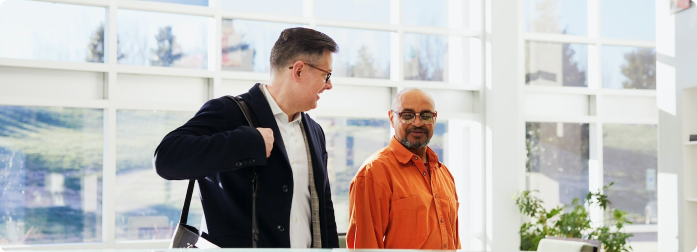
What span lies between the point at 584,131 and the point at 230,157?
6912mm

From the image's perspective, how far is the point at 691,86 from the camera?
19.1ft

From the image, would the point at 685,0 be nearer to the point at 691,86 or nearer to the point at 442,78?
the point at 691,86

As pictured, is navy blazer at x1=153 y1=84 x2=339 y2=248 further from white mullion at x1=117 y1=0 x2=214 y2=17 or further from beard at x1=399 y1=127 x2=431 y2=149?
white mullion at x1=117 y1=0 x2=214 y2=17

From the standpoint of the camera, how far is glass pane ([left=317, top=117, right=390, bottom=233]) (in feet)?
22.4

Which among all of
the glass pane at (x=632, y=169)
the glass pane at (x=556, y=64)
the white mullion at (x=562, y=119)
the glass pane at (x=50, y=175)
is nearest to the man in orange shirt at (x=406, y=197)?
the glass pane at (x=50, y=175)

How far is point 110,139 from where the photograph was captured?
5.73 meters

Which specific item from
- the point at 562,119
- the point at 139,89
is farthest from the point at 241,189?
the point at 562,119

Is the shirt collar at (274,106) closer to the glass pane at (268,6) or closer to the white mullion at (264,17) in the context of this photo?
the white mullion at (264,17)

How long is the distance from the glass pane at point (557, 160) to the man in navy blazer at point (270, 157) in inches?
228

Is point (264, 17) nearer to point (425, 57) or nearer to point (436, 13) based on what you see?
point (425, 57)

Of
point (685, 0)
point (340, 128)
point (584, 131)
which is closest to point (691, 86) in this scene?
point (685, 0)

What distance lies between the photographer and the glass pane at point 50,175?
18.0 feet

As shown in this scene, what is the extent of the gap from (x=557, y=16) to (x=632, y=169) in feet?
6.65

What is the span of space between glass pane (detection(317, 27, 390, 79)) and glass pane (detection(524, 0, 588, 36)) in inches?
72.1
